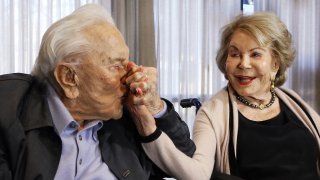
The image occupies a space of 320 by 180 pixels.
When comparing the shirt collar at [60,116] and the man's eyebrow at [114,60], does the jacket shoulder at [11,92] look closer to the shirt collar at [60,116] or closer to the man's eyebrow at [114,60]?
the shirt collar at [60,116]

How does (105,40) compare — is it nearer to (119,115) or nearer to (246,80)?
(119,115)

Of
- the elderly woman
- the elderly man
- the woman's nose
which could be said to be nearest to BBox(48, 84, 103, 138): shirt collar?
the elderly man

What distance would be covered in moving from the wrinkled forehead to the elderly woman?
53cm

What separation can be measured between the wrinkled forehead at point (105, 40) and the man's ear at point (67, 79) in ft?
0.34

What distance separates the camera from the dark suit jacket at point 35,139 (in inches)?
39.5

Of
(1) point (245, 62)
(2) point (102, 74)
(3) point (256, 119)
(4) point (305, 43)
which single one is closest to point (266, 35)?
(1) point (245, 62)

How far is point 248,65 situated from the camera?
5.11 feet

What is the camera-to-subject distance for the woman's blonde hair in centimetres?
156

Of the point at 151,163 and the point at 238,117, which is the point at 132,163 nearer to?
the point at 151,163

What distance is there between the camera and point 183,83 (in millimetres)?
3314

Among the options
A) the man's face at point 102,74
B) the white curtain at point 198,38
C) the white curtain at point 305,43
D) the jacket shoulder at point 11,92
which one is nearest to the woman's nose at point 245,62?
the man's face at point 102,74

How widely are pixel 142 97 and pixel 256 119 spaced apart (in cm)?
66

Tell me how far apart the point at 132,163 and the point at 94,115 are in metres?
0.21

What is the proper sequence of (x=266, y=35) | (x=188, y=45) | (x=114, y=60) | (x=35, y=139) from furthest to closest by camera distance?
(x=188, y=45) < (x=266, y=35) < (x=114, y=60) < (x=35, y=139)
